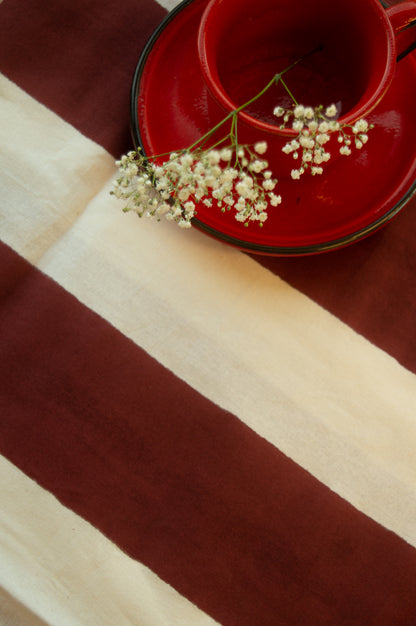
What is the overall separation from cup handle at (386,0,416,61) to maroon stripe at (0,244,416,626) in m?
0.38

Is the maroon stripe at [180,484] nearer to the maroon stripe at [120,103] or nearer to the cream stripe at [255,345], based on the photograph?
the cream stripe at [255,345]

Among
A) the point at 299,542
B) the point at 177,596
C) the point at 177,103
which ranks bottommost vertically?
the point at 177,596

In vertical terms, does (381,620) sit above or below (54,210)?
below

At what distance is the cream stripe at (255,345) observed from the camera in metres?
0.52

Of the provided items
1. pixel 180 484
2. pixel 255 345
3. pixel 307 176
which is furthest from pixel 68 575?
pixel 307 176

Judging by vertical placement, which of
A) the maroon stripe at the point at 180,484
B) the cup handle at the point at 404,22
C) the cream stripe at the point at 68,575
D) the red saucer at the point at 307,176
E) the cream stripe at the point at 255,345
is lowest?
the cream stripe at the point at 68,575

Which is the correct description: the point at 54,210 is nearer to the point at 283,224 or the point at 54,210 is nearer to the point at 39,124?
the point at 39,124

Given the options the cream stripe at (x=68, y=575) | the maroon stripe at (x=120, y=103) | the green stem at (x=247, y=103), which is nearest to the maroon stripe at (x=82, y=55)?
the maroon stripe at (x=120, y=103)

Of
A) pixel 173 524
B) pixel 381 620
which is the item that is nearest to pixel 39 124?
pixel 173 524

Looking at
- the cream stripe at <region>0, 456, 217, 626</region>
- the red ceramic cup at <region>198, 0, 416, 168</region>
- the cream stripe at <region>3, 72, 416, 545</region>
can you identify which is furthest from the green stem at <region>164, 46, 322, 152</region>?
the cream stripe at <region>0, 456, 217, 626</region>

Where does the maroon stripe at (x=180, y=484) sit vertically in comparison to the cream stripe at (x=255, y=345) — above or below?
below

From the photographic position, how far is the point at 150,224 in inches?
21.3

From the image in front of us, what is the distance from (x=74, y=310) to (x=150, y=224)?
0.40 feet

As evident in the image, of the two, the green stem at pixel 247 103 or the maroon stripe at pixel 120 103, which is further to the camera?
the maroon stripe at pixel 120 103
